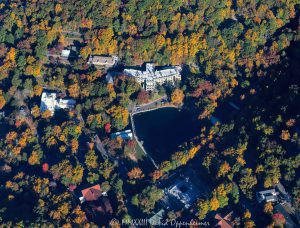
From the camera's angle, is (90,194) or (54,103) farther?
(54,103)

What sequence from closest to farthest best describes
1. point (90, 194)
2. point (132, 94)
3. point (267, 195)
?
point (267, 195) < point (90, 194) < point (132, 94)

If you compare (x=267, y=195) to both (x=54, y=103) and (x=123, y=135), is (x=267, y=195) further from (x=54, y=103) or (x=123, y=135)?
(x=54, y=103)

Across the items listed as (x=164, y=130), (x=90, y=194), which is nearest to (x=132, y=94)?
(x=164, y=130)

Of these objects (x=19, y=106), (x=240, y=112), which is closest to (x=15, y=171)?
(x=19, y=106)

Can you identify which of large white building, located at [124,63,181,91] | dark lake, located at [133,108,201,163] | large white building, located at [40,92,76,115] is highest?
large white building, located at [124,63,181,91]

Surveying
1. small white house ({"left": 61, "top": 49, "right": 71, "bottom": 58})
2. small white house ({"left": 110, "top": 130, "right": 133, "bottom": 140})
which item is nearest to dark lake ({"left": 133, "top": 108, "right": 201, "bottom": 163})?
small white house ({"left": 110, "top": 130, "right": 133, "bottom": 140})

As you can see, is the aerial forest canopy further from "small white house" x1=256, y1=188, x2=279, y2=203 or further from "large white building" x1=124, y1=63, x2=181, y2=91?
"large white building" x1=124, y1=63, x2=181, y2=91
